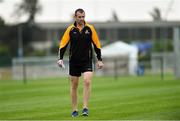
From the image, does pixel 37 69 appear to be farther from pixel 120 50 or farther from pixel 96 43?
pixel 96 43

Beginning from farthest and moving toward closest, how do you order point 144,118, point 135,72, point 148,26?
point 148,26 → point 135,72 → point 144,118

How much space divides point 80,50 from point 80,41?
191 mm

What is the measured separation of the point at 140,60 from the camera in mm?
45969

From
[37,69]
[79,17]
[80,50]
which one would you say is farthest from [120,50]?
[79,17]

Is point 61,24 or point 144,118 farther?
point 61,24

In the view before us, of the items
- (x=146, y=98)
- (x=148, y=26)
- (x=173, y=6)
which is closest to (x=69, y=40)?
(x=146, y=98)

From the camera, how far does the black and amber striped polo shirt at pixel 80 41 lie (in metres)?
Answer: 15.0

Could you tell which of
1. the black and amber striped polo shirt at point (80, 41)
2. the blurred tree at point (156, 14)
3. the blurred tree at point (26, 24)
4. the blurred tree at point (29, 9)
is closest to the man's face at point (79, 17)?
the black and amber striped polo shirt at point (80, 41)

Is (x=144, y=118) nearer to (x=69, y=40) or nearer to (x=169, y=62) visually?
(x=69, y=40)

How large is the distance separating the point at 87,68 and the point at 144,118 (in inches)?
65.2

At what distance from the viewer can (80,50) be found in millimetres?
15070

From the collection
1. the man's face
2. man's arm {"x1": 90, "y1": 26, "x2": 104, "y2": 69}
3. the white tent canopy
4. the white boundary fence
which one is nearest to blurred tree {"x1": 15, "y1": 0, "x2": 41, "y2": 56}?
the white tent canopy

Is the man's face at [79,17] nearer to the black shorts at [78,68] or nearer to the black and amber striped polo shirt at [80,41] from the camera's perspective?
the black and amber striped polo shirt at [80,41]

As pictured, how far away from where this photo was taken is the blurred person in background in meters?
15.0
